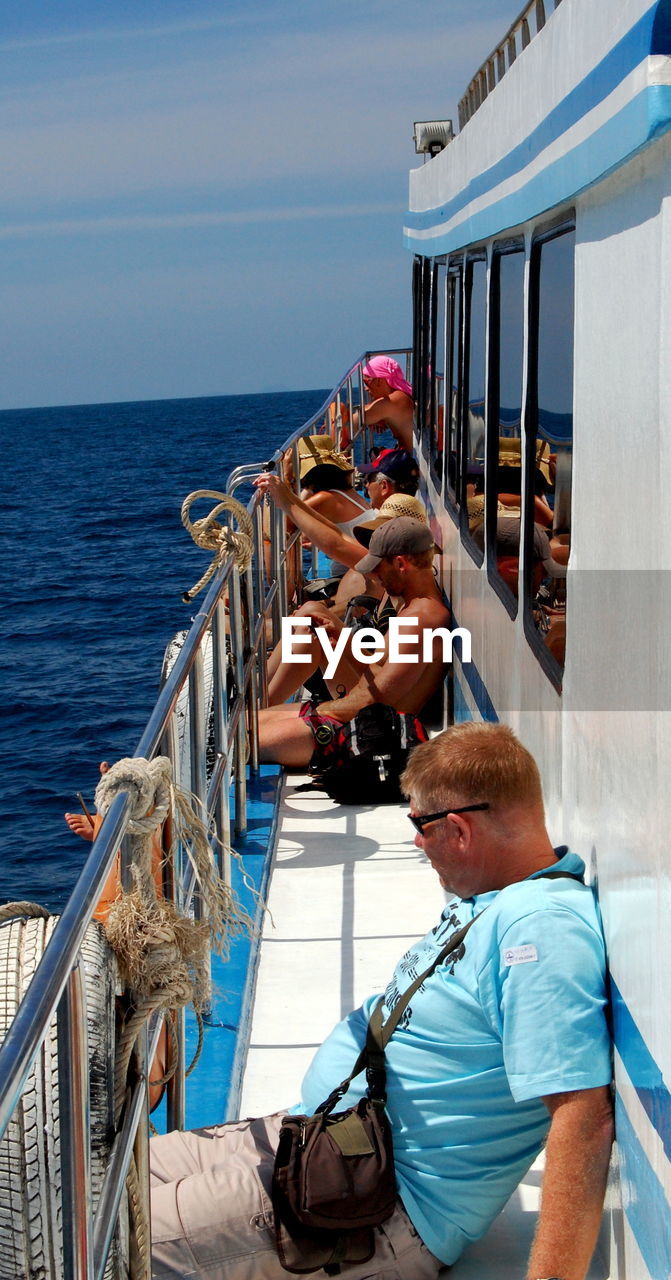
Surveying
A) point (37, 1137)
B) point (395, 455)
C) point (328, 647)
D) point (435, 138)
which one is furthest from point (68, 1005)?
point (435, 138)

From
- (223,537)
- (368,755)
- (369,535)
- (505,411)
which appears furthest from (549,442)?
(369,535)

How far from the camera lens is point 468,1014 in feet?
7.00

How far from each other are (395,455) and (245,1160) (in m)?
4.82

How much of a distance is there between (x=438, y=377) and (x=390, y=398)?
9.90 ft

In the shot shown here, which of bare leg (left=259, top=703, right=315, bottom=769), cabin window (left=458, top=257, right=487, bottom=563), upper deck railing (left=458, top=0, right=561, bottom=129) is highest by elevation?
upper deck railing (left=458, top=0, right=561, bottom=129)

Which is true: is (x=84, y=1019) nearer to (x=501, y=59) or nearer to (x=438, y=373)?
(x=501, y=59)

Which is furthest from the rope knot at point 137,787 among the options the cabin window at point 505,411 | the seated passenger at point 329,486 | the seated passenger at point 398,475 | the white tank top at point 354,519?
the seated passenger at point 329,486

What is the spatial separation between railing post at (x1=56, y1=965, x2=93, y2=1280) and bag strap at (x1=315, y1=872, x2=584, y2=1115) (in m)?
0.73

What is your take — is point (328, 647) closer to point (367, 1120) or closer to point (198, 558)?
point (367, 1120)

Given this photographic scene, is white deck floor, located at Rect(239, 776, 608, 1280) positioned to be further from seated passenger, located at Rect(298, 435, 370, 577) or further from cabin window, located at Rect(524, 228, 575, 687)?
seated passenger, located at Rect(298, 435, 370, 577)

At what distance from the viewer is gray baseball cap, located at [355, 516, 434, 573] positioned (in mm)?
4938

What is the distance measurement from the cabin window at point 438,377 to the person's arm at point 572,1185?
4.29 meters

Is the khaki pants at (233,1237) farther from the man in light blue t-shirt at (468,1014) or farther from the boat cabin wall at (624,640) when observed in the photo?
the boat cabin wall at (624,640)

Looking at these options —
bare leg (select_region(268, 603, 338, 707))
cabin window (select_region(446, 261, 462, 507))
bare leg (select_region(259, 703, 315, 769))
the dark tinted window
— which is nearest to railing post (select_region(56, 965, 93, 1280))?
bare leg (select_region(259, 703, 315, 769))
